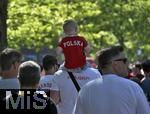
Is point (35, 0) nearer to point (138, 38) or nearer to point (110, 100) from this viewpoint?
point (138, 38)

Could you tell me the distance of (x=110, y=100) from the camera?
5.89m

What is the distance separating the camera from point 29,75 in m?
5.79

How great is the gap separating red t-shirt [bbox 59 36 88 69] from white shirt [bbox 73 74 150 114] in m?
2.05

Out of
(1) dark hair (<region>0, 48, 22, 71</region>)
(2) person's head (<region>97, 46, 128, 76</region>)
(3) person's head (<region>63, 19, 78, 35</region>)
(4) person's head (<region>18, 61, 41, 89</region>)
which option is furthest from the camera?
(3) person's head (<region>63, 19, 78, 35</region>)

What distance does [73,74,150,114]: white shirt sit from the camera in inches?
Answer: 229

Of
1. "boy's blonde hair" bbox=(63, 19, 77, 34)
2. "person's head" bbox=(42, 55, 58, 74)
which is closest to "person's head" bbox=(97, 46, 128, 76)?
"boy's blonde hair" bbox=(63, 19, 77, 34)

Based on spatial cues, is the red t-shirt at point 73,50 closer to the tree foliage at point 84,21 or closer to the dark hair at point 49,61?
the dark hair at point 49,61

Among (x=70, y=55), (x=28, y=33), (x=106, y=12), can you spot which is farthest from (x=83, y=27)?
(x=70, y=55)

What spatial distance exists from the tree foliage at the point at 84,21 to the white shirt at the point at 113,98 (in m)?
16.1

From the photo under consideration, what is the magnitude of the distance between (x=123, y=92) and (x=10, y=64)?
1393 mm

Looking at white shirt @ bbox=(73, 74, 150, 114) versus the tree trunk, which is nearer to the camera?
white shirt @ bbox=(73, 74, 150, 114)

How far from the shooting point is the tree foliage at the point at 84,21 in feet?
77.8

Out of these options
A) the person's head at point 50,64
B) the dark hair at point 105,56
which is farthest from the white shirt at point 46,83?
the dark hair at point 105,56

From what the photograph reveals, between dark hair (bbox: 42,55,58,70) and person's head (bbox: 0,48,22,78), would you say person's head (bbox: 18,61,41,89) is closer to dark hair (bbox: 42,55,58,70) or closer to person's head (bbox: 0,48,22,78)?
person's head (bbox: 0,48,22,78)
